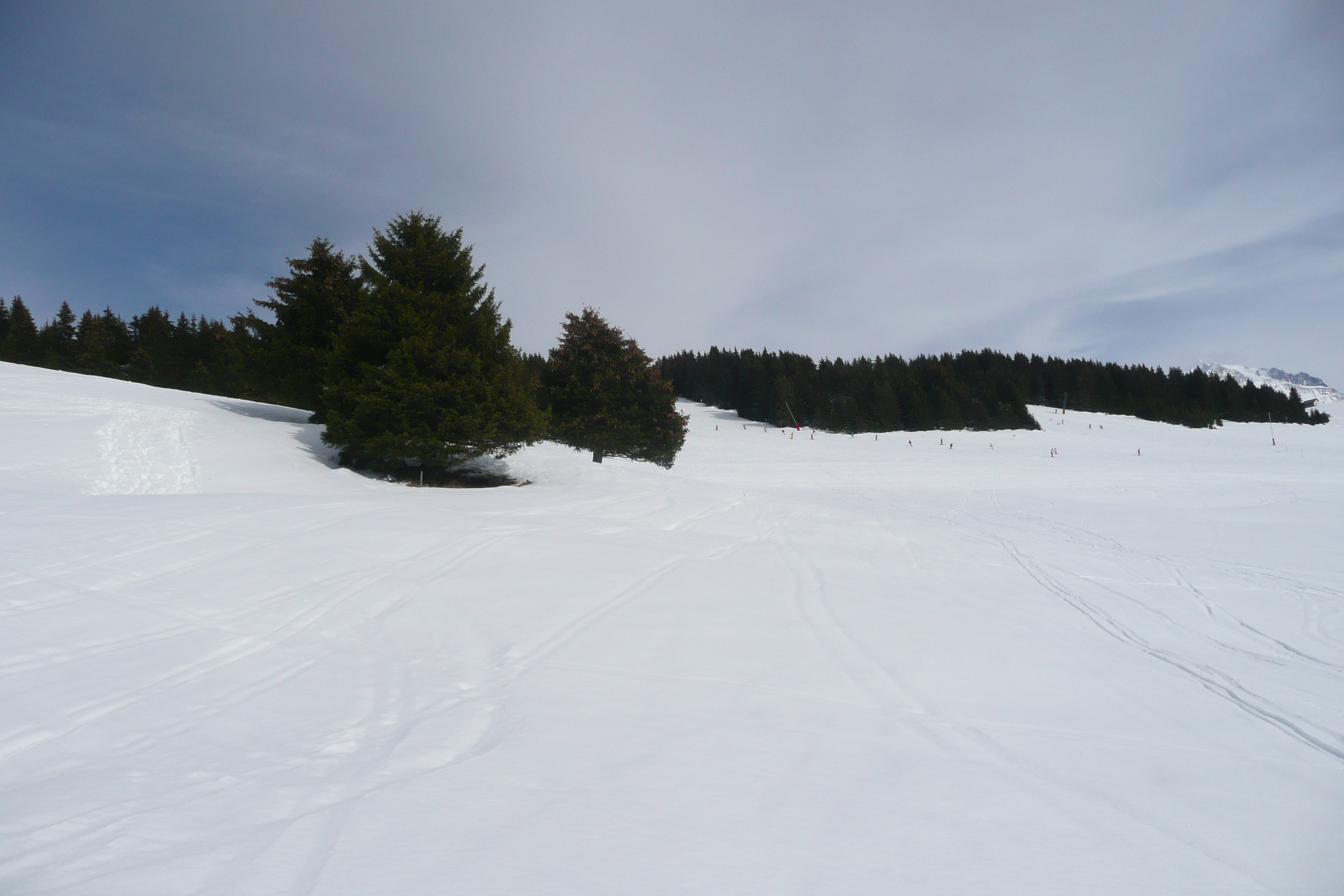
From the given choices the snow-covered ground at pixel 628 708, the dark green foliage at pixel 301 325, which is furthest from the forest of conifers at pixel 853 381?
the snow-covered ground at pixel 628 708

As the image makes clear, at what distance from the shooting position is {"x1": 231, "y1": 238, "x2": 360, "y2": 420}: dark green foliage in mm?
18969

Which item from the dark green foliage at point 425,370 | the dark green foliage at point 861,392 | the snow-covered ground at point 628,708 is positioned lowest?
the snow-covered ground at point 628,708

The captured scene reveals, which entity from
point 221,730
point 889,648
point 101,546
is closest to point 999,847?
point 889,648

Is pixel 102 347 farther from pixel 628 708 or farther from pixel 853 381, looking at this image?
pixel 853 381

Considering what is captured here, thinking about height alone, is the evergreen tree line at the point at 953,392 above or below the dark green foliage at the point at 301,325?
above

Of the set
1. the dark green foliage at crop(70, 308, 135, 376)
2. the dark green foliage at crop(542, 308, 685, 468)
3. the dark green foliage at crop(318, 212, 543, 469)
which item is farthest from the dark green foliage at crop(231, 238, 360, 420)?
the dark green foliage at crop(70, 308, 135, 376)

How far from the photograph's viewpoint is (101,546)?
21.2 feet

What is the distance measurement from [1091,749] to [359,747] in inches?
186

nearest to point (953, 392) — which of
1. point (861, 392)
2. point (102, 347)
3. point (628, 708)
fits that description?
point (861, 392)

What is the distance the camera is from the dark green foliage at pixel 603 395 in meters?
22.4

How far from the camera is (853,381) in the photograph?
70188 millimetres

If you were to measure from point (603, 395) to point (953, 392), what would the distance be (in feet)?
183

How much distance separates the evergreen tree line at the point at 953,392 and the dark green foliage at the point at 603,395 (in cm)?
4027

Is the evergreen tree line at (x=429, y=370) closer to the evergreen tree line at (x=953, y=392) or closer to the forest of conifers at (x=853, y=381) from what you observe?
the forest of conifers at (x=853, y=381)
